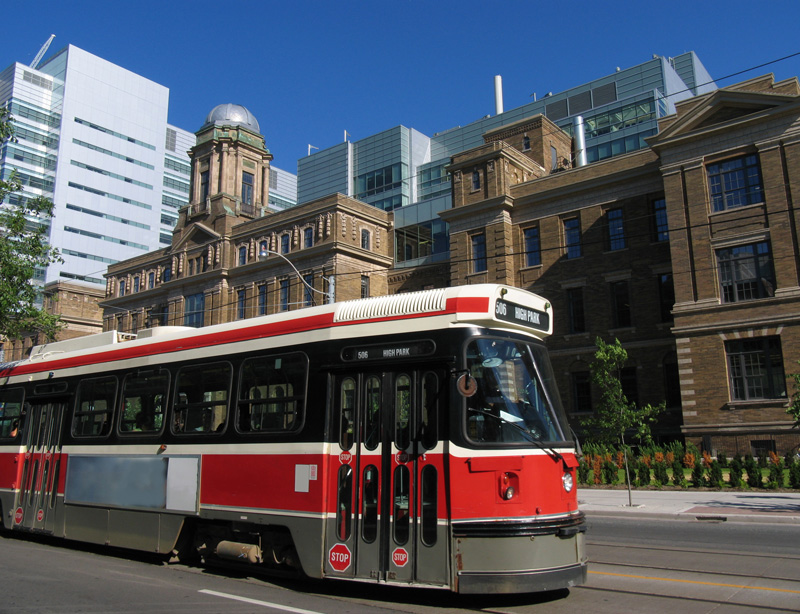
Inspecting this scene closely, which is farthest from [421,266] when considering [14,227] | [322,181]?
[322,181]

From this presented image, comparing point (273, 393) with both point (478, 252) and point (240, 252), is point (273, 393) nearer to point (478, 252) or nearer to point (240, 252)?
point (478, 252)

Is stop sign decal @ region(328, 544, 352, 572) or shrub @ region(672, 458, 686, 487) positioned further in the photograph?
shrub @ region(672, 458, 686, 487)

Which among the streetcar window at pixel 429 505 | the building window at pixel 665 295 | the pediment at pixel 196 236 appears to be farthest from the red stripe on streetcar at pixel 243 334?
the pediment at pixel 196 236

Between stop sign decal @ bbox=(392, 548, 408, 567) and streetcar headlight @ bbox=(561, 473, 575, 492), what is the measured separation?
5.79 ft

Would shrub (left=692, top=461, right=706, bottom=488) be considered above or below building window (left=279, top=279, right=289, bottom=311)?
below

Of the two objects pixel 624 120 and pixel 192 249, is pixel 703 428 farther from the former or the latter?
pixel 624 120

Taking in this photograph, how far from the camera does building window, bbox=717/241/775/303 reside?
93.7ft

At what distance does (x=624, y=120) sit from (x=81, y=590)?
7421 centimetres

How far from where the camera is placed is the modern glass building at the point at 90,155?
99.6 meters

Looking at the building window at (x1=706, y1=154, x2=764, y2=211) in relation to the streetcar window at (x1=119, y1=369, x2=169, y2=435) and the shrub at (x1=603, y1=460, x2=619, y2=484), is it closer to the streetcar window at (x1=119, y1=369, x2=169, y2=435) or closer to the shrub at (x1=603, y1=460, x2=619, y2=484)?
the shrub at (x1=603, y1=460, x2=619, y2=484)

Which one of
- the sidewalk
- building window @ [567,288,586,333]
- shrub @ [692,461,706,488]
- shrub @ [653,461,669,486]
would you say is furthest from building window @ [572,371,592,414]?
the sidewalk

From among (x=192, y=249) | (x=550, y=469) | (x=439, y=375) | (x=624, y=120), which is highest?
(x=624, y=120)

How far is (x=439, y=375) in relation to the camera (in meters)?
7.02

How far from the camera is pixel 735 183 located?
29797 millimetres
